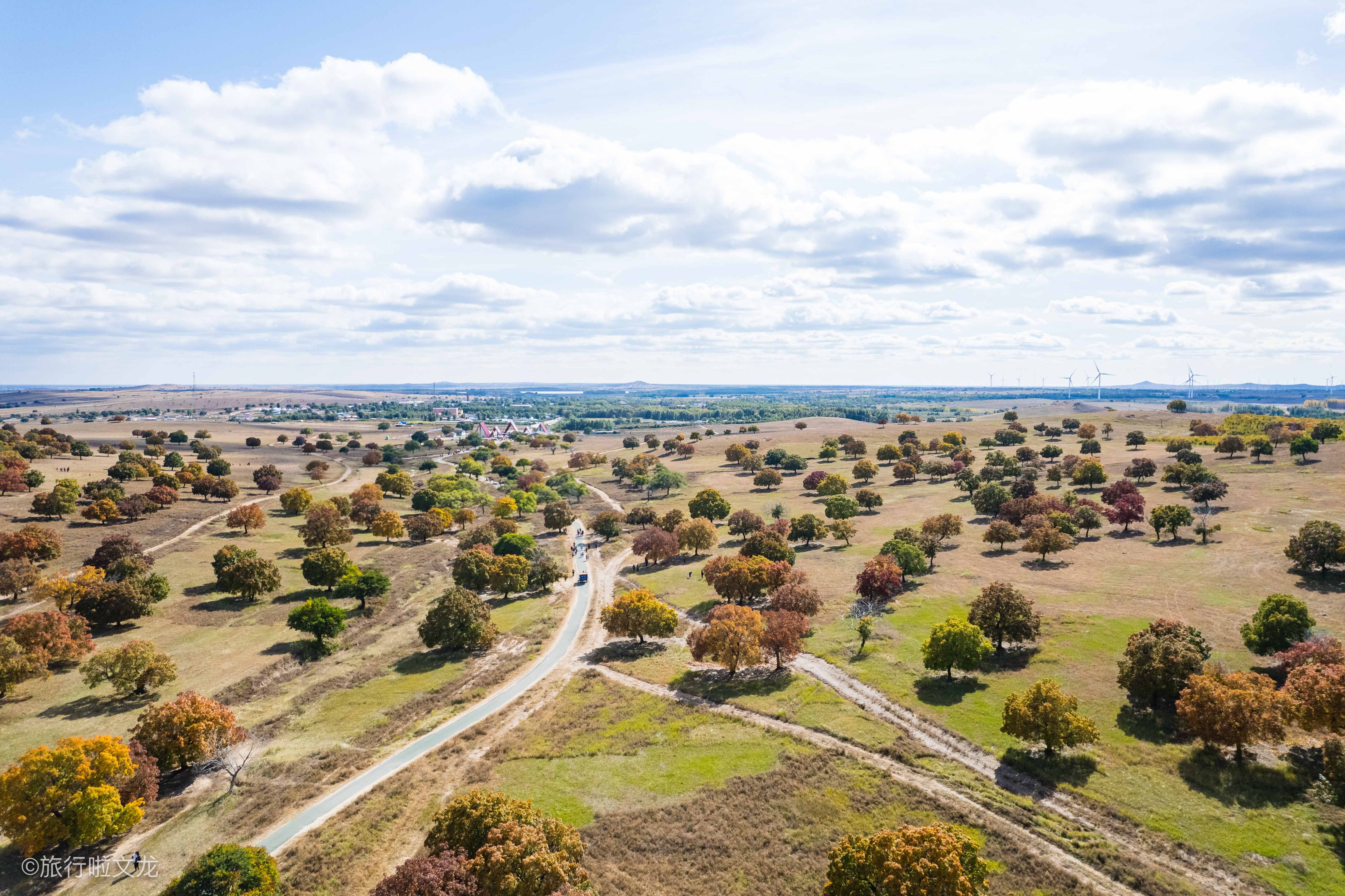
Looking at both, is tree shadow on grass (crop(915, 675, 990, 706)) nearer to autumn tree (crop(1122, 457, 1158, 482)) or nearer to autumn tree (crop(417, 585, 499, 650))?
autumn tree (crop(417, 585, 499, 650))

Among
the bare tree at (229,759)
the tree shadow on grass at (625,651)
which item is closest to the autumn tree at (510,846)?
the bare tree at (229,759)

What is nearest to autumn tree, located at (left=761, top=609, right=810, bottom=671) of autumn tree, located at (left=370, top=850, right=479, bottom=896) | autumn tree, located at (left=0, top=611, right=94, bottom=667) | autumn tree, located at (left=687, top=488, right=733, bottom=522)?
autumn tree, located at (left=370, top=850, right=479, bottom=896)

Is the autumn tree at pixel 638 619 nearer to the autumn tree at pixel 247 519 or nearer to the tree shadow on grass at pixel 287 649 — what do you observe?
the tree shadow on grass at pixel 287 649

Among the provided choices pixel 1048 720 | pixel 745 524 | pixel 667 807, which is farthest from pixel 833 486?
pixel 667 807

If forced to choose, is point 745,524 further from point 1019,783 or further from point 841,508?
point 1019,783

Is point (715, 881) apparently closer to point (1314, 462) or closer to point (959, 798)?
point (959, 798)
